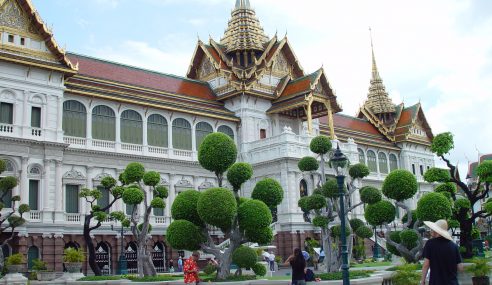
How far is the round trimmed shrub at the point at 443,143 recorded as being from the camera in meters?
26.7

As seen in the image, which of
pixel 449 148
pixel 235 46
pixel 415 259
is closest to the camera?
pixel 415 259

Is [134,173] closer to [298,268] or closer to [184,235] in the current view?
[184,235]

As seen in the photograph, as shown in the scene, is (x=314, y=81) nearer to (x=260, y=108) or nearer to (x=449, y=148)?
(x=260, y=108)

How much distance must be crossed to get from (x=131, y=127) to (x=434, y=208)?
21.9 meters

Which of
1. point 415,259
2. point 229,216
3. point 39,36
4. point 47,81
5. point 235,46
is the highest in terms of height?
point 235,46

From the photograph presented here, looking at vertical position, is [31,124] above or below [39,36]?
below

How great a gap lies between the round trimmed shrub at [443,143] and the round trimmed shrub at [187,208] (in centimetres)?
1232

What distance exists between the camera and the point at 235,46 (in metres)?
50.5

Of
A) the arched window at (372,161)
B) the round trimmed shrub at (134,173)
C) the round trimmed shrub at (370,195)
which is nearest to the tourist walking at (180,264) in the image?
the round trimmed shrub at (134,173)

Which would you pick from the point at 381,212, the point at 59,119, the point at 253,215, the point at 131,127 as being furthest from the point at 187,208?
the point at 131,127

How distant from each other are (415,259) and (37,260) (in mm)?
18159

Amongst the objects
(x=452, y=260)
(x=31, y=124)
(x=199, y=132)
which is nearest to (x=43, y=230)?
(x=31, y=124)

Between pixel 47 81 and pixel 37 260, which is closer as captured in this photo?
pixel 37 260

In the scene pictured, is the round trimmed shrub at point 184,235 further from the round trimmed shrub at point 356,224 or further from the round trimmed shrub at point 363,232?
the round trimmed shrub at point 356,224
